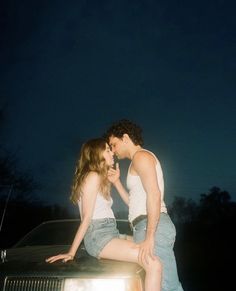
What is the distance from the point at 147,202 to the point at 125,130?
0.75 m

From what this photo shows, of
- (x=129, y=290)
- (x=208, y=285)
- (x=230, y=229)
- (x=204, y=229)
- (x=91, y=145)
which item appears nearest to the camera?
(x=129, y=290)

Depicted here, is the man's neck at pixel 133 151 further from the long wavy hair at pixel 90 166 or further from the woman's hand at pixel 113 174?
the woman's hand at pixel 113 174

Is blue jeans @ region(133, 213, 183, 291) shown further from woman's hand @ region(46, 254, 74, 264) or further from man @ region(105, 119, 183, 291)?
woman's hand @ region(46, 254, 74, 264)

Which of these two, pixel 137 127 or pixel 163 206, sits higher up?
pixel 137 127

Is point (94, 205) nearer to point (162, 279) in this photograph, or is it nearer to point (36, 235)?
point (162, 279)

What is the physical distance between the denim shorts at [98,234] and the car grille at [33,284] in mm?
516

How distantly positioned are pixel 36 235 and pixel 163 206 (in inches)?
91.6

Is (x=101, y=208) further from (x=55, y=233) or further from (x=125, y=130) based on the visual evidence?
(x=55, y=233)

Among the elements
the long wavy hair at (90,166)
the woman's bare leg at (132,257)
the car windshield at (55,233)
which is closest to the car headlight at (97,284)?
the woman's bare leg at (132,257)

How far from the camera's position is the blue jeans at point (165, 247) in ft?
10.1

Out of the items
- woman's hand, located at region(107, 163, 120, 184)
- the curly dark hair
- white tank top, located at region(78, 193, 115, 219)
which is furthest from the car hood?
the curly dark hair

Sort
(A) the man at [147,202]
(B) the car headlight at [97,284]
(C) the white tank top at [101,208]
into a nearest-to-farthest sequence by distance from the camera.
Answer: (B) the car headlight at [97,284], (A) the man at [147,202], (C) the white tank top at [101,208]

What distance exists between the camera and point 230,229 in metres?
56.4

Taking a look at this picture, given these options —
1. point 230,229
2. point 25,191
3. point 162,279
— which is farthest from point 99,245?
point 230,229
